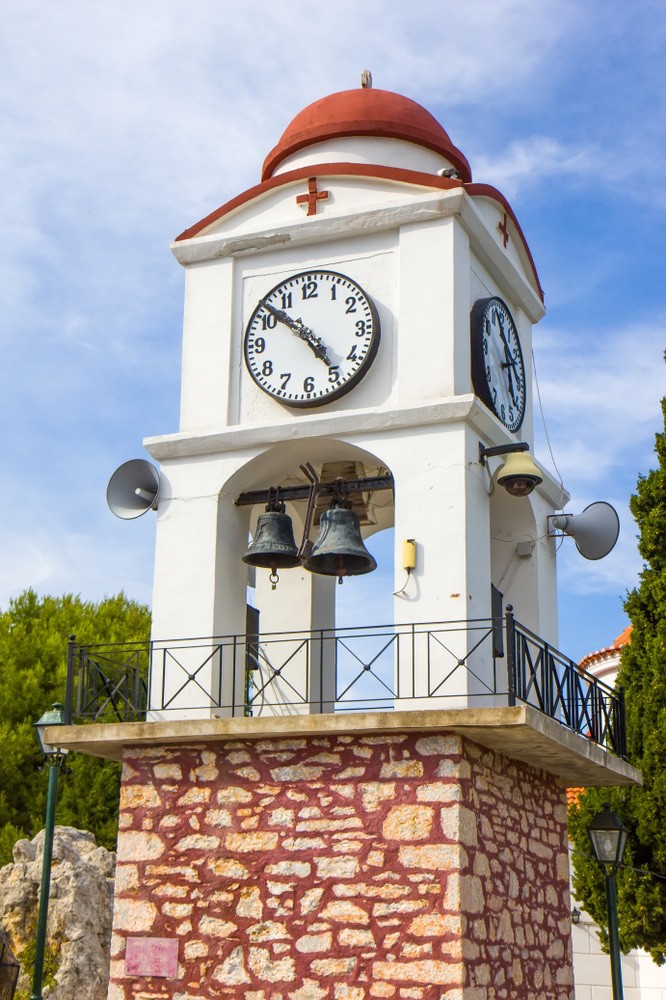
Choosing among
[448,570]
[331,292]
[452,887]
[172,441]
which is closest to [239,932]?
[452,887]

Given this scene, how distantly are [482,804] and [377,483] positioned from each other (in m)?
2.56

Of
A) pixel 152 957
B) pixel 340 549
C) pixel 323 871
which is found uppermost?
pixel 340 549

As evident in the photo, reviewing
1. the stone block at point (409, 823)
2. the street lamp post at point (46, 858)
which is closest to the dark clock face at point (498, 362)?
the stone block at point (409, 823)

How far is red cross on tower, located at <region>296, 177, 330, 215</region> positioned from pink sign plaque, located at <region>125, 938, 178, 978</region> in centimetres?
574

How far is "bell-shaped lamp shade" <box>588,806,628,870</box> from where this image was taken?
38.7 feet

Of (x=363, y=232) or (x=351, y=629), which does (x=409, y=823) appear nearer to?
(x=351, y=629)

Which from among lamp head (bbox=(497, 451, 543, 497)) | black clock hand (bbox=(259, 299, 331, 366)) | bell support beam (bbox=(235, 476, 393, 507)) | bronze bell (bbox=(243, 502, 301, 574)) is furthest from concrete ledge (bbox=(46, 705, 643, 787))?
black clock hand (bbox=(259, 299, 331, 366))

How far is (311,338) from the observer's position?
410 inches

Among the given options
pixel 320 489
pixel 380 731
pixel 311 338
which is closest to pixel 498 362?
pixel 311 338

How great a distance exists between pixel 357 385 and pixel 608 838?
15.6 ft

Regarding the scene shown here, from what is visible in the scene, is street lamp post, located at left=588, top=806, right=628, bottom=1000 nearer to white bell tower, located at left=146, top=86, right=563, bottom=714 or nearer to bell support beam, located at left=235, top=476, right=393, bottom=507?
white bell tower, located at left=146, top=86, right=563, bottom=714

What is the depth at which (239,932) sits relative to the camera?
9.11 metres

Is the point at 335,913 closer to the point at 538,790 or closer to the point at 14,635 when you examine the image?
the point at 538,790

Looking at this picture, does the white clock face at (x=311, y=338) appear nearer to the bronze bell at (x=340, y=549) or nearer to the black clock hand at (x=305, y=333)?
the black clock hand at (x=305, y=333)
